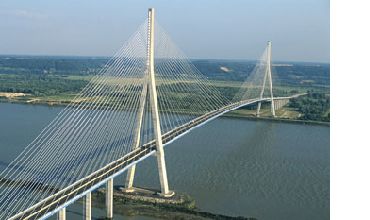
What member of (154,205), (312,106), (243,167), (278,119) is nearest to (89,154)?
(154,205)

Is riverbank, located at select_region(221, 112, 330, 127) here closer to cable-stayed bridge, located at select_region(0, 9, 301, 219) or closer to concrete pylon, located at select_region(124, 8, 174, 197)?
cable-stayed bridge, located at select_region(0, 9, 301, 219)

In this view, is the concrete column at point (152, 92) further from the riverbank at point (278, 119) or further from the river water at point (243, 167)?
the riverbank at point (278, 119)

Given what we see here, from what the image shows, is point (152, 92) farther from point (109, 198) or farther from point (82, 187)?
point (82, 187)

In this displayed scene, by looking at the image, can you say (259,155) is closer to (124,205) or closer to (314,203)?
(314,203)

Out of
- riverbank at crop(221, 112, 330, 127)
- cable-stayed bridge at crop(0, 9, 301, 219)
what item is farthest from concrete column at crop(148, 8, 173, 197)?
riverbank at crop(221, 112, 330, 127)
